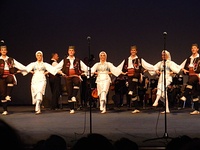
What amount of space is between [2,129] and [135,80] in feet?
30.6

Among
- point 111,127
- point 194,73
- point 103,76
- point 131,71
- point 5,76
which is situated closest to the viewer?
point 111,127

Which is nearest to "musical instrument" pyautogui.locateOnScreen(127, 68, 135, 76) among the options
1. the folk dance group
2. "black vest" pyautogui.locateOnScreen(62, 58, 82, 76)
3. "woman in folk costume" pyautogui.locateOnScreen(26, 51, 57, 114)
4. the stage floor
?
the folk dance group

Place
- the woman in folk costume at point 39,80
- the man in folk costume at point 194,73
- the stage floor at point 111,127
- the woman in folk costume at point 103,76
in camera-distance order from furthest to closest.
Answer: the woman in folk costume at point 103,76, the woman in folk costume at point 39,80, the man in folk costume at point 194,73, the stage floor at point 111,127

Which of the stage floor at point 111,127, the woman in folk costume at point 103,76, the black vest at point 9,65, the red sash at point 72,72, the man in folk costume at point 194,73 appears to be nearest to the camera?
the stage floor at point 111,127

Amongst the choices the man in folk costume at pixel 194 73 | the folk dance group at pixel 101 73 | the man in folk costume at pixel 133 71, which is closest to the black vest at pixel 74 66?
the folk dance group at pixel 101 73

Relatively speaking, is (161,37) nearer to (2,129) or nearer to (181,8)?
(181,8)

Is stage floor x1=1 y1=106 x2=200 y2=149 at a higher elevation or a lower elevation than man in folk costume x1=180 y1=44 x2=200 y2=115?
lower

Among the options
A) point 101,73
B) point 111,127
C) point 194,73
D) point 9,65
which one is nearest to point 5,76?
point 9,65

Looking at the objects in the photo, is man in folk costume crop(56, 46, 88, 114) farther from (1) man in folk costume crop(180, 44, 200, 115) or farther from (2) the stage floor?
(1) man in folk costume crop(180, 44, 200, 115)

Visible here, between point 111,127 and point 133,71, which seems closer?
point 111,127

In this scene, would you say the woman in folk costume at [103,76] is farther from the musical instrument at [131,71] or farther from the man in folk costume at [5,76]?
the man in folk costume at [5,76]

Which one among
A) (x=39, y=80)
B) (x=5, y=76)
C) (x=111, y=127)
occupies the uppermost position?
(x=5, y=76)

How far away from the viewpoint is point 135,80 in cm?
1079

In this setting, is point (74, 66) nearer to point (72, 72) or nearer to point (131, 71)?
point (72, 72)
